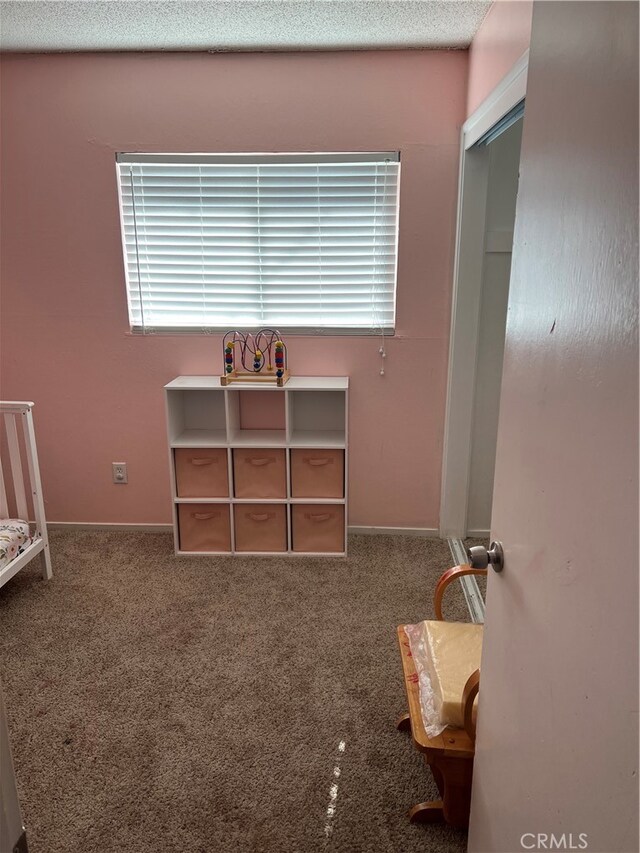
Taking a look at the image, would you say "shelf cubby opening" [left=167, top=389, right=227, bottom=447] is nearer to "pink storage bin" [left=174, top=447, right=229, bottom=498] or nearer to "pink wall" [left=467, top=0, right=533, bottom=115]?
"pink storage bin" [left=174, top=447, right=229, bottom=498]

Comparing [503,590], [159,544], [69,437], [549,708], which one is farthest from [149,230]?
[549,708]

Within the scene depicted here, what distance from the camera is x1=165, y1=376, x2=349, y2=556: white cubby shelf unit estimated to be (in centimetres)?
279

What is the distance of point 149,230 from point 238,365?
83 centimetres

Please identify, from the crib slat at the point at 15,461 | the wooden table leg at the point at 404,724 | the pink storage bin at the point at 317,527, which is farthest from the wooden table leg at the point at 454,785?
the crib slat at the point at 15,461

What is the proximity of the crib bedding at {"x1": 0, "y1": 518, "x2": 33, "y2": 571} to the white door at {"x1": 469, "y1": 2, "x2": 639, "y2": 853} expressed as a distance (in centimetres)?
212

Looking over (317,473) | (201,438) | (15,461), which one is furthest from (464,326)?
(15,461)

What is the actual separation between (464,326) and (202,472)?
60.5 inches

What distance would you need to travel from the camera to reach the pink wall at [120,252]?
2619mm

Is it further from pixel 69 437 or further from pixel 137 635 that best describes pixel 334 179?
pixel 137 635

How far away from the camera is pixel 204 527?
9.52ft

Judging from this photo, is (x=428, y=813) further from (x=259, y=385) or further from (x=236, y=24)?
(x=236, y=24)

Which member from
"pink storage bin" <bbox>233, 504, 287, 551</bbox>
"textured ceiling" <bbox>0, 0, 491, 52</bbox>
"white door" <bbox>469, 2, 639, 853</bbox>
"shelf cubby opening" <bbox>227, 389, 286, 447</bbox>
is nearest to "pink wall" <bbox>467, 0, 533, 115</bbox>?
"textured ceiling" <bbox>0, 0, 491, 52</bbox>

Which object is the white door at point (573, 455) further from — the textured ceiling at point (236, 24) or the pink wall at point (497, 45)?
the textured ceiling at point (236, 24)

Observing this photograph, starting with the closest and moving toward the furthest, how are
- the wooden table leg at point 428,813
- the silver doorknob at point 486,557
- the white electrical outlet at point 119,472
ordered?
the silver doorknob at point 486,557 → the wooden table leg at point 428,813 → the white electrical outlet at point 119,472
